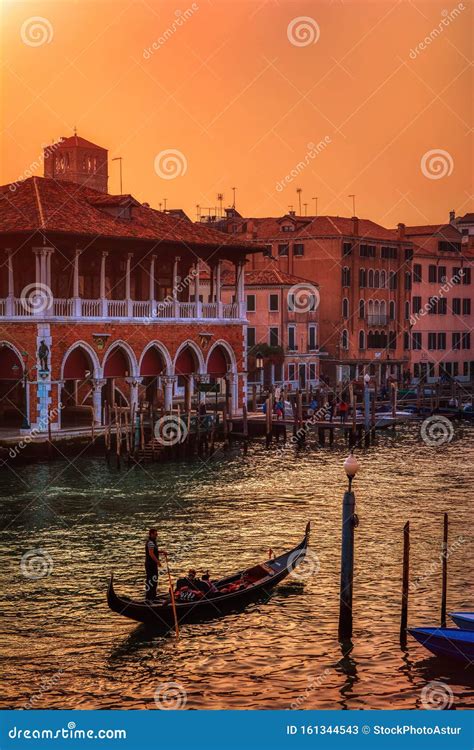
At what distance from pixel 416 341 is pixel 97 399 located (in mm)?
36267

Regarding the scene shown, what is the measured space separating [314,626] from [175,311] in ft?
86.8

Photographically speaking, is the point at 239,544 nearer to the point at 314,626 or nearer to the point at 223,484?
the point at 314,626

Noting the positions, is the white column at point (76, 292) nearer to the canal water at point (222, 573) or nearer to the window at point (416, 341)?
the canal water at point (222, 573)

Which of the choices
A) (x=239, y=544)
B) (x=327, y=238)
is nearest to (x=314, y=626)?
(x=239, y=544)

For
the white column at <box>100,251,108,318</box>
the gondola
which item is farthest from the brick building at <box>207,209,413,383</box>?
the gondola

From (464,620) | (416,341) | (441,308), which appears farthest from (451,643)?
(441,308)

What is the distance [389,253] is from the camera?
71.8 meters

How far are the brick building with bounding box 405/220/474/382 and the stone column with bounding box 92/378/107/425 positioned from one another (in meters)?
33.4

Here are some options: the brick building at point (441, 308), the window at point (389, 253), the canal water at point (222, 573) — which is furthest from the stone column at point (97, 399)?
the brick building at point (441, 308)

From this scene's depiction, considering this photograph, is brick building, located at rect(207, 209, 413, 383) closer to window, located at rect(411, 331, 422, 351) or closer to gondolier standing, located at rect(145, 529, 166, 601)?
window, located at rect(411, 331, 422, 351)

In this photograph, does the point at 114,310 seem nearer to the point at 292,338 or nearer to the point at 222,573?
the point at 222,573

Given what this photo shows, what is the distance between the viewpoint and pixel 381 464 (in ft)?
130

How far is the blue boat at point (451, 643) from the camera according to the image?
17.9 metres

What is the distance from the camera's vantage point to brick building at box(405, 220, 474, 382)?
74375 millimetres
